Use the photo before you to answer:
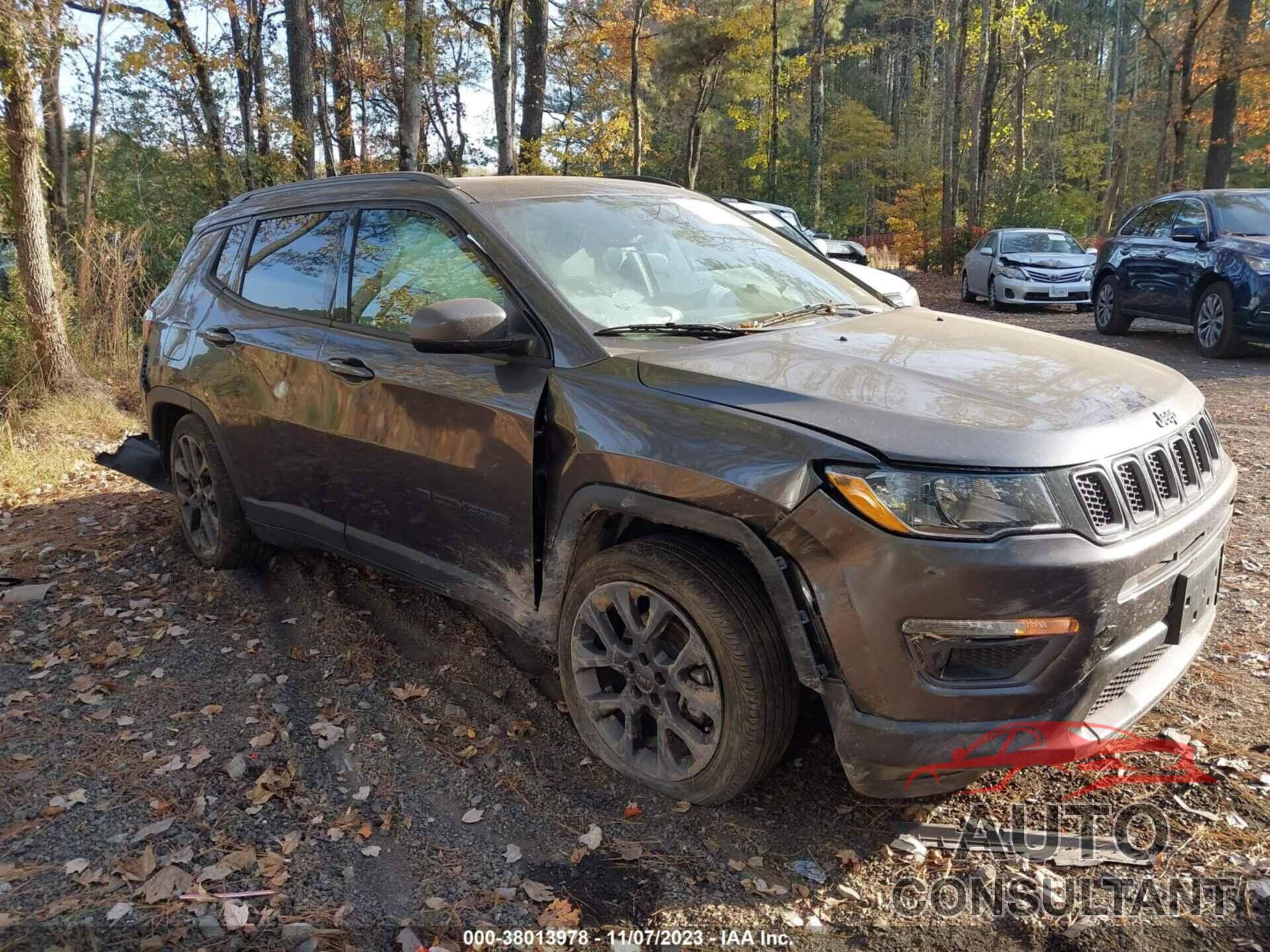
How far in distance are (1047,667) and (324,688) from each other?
2.72 metres

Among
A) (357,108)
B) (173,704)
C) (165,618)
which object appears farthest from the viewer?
(357,108)

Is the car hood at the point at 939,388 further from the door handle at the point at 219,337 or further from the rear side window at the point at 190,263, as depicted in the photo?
the rear side window at the point at 190,263

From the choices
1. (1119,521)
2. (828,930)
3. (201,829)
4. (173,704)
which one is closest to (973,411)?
(1119,521)

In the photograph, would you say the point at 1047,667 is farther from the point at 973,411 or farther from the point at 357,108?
the point at 357,108

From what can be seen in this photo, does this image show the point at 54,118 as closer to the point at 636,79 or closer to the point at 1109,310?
the point at 636,79

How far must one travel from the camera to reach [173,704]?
3.63 m

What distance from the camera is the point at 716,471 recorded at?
8.27 ft

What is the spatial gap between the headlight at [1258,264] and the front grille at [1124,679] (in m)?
8.60

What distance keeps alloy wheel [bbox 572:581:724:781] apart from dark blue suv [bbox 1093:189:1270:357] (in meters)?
9.36

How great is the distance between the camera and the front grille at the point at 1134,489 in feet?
7.93

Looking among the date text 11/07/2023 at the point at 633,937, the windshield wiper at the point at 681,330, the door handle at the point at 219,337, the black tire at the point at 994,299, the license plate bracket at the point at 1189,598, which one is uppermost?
the black tire at the point at 994,299

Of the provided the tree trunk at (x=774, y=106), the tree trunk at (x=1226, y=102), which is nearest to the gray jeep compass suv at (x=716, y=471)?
the tree trunk at (x=1226, y=102)

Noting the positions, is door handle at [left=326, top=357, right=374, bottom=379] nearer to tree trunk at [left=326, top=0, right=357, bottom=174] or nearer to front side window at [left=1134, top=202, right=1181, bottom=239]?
front side window at [left=1134, top=202, right=1181, bottom=239]

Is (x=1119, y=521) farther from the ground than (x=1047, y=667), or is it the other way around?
(x=1119, y=521)
